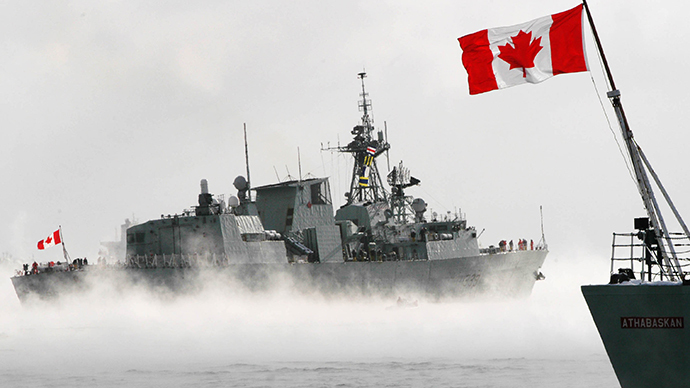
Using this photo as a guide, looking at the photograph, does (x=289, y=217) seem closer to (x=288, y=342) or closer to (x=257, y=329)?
(x=257, y=329)

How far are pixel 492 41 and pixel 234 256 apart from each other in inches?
810

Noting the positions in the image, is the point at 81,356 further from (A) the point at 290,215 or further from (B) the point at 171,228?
(A) the point at 290,215

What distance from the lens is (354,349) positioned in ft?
82.2

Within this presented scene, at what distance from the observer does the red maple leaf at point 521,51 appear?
49.0ft

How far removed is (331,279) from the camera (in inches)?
1463

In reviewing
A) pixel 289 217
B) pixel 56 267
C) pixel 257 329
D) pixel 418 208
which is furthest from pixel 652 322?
pixel 418 208

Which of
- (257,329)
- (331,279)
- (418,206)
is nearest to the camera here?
(257,329)

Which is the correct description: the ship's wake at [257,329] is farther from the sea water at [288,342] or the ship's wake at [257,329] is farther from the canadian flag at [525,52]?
the canadian flag at [525,52]

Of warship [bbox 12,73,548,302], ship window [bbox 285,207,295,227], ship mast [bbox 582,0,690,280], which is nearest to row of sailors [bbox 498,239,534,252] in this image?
warship [bbox 12,73,548,302]

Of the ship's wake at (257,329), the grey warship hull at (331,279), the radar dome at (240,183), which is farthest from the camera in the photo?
the radar dome at (240,183)

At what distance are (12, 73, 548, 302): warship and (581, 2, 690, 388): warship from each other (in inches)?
830

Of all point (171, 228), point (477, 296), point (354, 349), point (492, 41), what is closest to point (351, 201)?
point (477, 296)

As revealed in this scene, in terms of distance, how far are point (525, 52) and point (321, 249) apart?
24.1m

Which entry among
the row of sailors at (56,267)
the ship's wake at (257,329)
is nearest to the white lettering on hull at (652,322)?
the ship's wake at (257,329)
